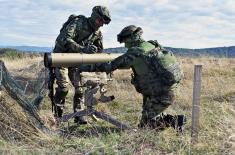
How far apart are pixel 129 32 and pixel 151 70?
1.95 feet

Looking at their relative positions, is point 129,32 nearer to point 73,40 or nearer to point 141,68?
point 141,68

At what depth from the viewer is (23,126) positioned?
6855 millimetres

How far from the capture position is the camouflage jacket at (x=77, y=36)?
904cm

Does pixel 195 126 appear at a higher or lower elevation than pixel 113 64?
lower

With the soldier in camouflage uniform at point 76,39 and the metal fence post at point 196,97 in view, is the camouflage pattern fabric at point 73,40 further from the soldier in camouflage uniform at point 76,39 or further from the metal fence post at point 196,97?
the metal fence post at point 196,97

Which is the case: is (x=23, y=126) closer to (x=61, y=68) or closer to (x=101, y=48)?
(x=61, y=68)

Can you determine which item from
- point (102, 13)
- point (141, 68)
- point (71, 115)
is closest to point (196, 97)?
point (141, 68)

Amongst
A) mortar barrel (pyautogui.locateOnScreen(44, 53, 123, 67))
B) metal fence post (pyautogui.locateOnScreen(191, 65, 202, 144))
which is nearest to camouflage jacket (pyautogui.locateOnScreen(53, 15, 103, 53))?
mortar barrel (pyautogui.locateOnScreen(44, 53, 123, 67))

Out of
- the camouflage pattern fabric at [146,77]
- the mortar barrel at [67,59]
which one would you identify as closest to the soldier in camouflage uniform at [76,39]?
the mortar barrel at [67,59]

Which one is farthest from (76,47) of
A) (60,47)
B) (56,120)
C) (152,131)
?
(152,131)

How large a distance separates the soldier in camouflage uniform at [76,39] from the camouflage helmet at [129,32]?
61.2 inches

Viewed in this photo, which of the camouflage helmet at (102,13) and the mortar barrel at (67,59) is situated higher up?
the camouflage helmet at (102,13)

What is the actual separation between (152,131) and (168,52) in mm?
1248

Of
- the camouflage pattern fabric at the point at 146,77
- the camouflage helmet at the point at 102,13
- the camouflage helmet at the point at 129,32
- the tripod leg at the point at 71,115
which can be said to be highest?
the camouflage helmet at the point at 102,13
